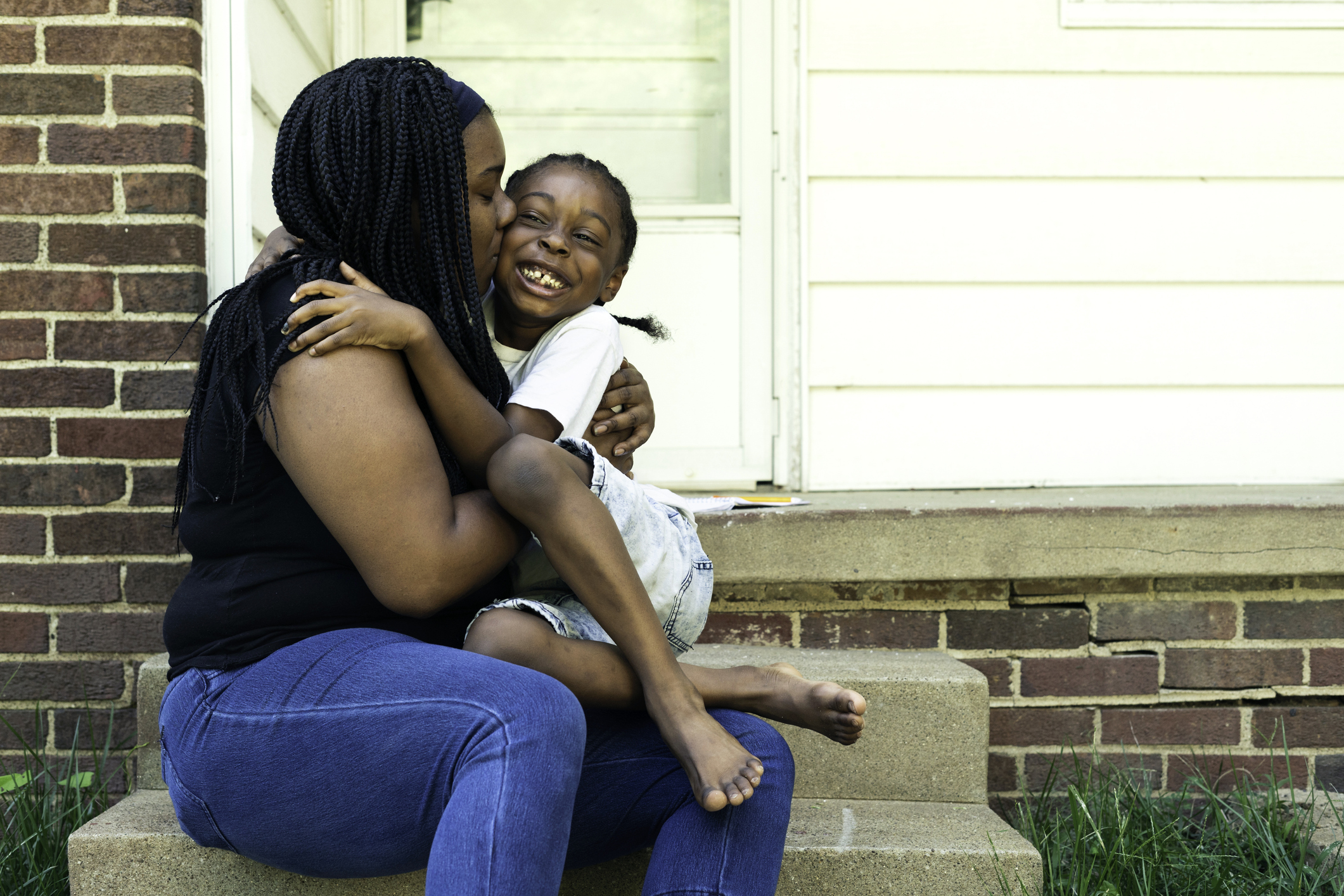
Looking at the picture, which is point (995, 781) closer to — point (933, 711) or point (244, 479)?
point (933, 711)

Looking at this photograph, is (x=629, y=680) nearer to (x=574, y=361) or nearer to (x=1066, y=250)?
(x=574, y=361)

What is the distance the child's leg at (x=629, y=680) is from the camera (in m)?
1.58

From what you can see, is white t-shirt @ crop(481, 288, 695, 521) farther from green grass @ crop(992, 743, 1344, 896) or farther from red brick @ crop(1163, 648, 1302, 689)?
red brick @ crop(1163, 648, 1302, 689)

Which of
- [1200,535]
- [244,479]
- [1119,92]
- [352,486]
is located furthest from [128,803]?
[1119,92]

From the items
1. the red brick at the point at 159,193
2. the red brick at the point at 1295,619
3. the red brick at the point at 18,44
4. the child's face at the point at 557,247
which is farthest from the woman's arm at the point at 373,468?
the red brick at the point at 1295,619

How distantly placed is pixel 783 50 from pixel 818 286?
69cm

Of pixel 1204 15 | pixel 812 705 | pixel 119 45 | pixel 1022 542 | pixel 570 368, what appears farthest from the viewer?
pixel 1204 15

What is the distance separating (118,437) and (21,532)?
0.29 metres

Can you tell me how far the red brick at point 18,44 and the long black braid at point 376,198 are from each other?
39.4 inches

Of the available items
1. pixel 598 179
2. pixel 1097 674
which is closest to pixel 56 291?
pixel 598 179

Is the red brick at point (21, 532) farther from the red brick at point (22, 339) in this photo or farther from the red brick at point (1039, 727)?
the red brick at point (1039, 727)

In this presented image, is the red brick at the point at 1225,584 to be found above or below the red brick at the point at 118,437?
below

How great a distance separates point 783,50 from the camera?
3.02m

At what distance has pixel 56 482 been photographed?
2221mm
